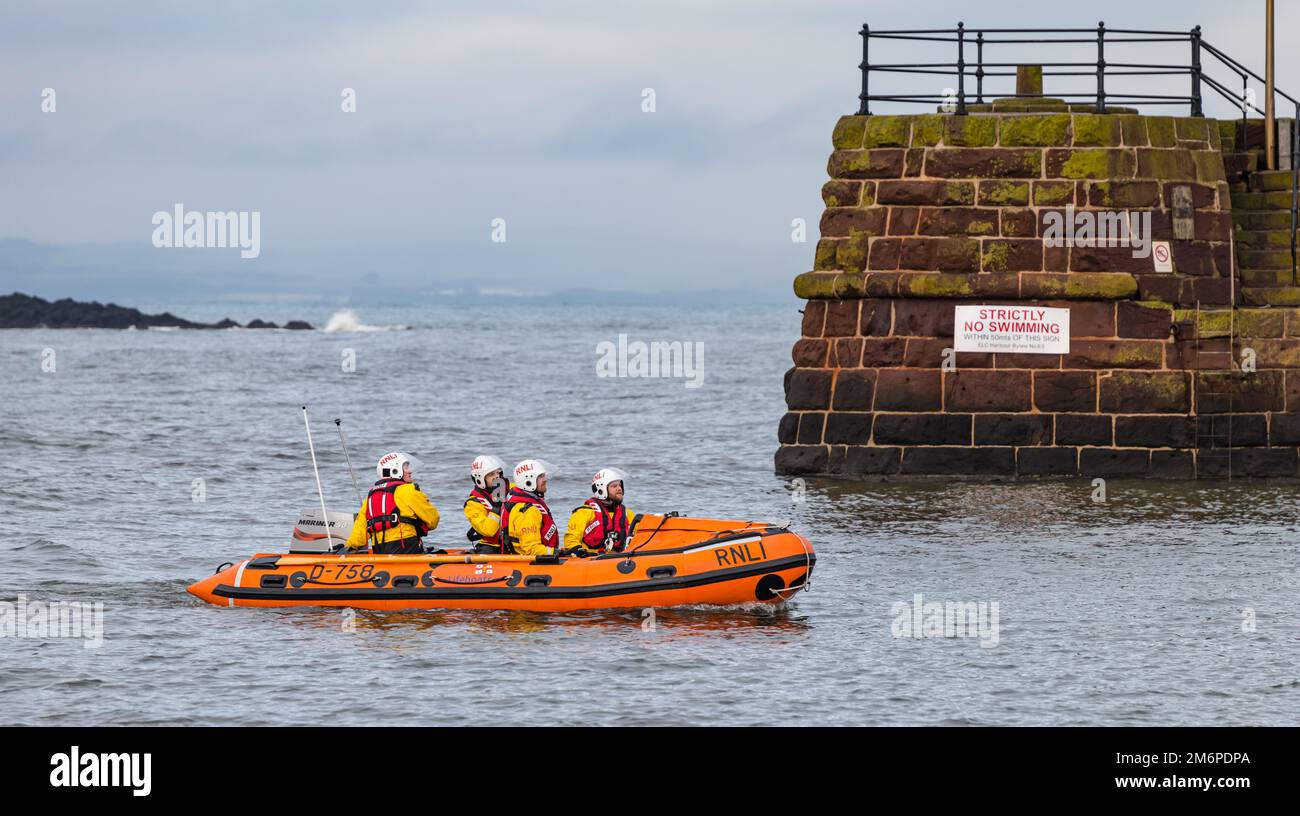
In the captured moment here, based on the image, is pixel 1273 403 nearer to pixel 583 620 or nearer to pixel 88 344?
pixel 583 620

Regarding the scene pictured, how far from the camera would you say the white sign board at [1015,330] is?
2252 cm

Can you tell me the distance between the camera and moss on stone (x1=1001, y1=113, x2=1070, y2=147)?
22.8 meters

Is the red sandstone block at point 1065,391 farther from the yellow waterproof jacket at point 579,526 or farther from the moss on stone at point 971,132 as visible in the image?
the yellow waterproof jacket at point 579,526

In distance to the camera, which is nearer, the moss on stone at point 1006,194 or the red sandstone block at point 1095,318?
the red sandstone block at point 1095,318

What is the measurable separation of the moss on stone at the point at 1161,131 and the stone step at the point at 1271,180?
1984 millimetres

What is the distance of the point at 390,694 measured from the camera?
1308cm

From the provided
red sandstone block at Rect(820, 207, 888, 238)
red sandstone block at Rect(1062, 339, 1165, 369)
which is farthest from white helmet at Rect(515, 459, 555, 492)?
red sandstone block at Rect(1062, 339, 1165, 369)

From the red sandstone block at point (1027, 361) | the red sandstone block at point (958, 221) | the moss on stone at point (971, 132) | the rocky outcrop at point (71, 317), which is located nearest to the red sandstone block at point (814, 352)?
the red sandstone block at point (958, 221)

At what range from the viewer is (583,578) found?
50.8 feet

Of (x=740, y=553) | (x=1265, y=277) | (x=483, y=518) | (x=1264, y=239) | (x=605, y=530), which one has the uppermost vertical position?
(x=1264, y=239)

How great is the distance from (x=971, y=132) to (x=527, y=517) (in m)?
9.90

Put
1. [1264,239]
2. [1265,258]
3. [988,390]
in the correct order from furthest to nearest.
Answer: [1264,239], [1265,258], [988,390]

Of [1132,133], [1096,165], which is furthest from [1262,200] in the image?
[1096,165]

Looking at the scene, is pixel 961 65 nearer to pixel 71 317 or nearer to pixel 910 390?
pixel 910 390
